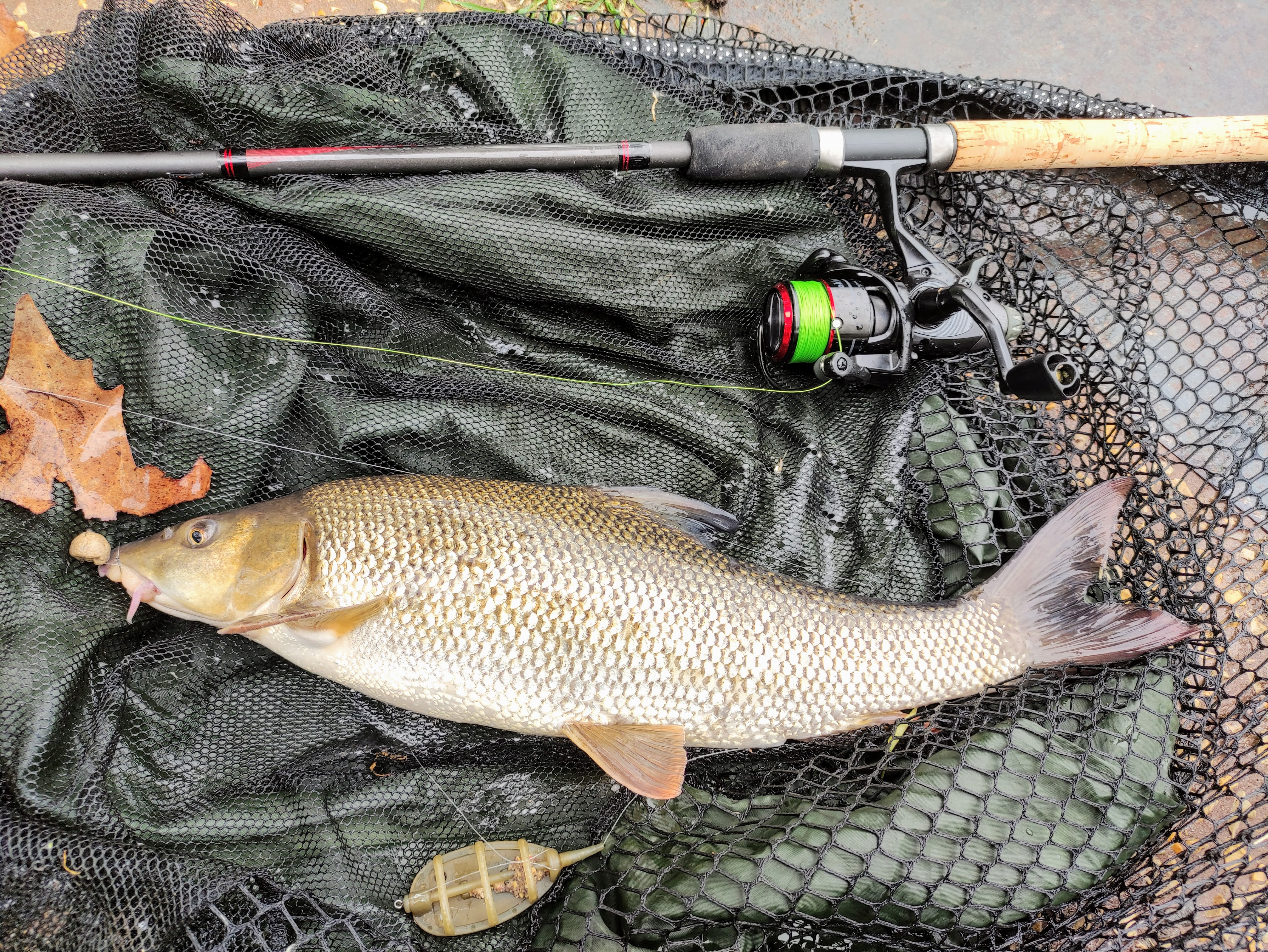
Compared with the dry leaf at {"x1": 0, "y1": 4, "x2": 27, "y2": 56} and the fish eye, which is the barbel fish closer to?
the fish eye

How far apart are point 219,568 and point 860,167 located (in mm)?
2229

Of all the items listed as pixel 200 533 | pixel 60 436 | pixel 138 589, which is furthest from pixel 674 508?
pixel 60 436

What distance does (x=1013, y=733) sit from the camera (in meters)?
2.37

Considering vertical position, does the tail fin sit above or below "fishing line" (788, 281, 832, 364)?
below

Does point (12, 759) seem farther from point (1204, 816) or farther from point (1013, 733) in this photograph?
point (1204, 816)

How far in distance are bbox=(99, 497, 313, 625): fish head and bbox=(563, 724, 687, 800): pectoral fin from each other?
818 millimetres

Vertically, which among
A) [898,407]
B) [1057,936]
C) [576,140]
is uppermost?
[576,140]

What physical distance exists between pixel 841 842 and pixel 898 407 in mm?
1325

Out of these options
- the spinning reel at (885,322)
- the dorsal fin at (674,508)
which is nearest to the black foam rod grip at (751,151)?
the spinning reel at (885,322)

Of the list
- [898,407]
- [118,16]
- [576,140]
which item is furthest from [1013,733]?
[118,16]

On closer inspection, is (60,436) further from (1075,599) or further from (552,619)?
(1075,599)

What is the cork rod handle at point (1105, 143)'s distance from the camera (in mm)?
2656

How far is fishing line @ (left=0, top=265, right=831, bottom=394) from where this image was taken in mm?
2096

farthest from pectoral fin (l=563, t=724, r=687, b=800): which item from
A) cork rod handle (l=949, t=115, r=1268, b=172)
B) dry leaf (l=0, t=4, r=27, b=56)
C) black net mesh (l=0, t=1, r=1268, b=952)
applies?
dry leaf (l=0, t=4, r=27, b=56)
